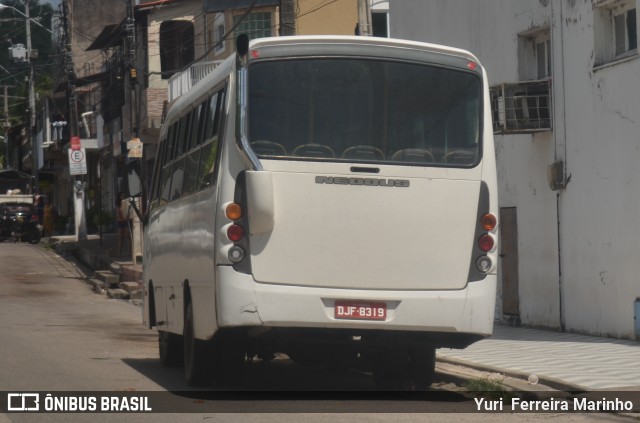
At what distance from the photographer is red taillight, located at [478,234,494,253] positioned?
1091 cm

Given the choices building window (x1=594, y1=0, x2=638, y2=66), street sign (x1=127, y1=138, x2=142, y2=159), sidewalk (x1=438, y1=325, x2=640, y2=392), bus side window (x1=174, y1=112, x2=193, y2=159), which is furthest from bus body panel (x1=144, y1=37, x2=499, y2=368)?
street sign (x1=127, y1=138, x2=142, y2=159)

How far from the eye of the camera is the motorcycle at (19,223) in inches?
1941

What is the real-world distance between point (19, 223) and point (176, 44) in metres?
10.8

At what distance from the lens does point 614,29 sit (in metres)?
18.4

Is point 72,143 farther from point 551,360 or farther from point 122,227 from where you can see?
point 551,360

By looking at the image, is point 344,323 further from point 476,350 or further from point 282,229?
point 476,350

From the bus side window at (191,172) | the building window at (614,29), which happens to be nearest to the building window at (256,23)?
the building window at (614,29)

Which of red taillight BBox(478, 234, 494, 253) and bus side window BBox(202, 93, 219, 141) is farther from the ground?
bus side window BBox(202, 93, 219, 141)

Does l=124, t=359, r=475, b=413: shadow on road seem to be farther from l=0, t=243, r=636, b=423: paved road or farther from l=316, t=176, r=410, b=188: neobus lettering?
l=316, t=176, r=410, b=188: neobus lettering

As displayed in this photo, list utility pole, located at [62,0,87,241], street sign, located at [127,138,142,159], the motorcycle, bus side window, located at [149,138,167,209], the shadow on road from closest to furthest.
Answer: the shadow on road < bus side window, located at [149,138,167,209] < street sign, located at [127,138,142,159] < utility pole, located at [62,0,87,241] < the motorcycle

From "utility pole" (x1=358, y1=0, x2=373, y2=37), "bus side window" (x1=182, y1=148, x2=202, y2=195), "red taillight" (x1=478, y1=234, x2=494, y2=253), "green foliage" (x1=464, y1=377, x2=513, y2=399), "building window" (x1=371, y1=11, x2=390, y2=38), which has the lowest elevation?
"green foliage" (x1=464, y1=377, x2=513, y2=399)

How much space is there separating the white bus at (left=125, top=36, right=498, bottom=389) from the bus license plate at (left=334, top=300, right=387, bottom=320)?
11 millimetres

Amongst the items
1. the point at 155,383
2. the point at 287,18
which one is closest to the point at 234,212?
the point at 155,383

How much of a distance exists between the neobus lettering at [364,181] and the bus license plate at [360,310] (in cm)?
99
